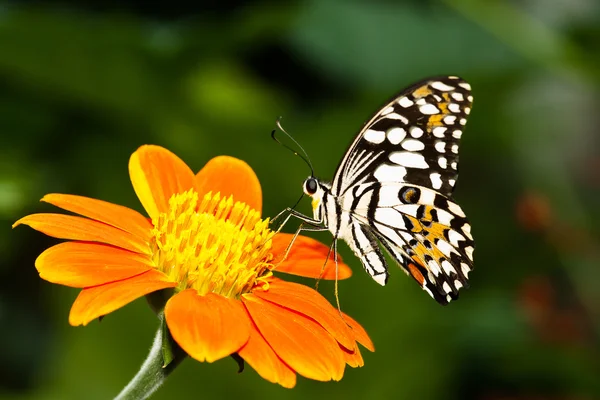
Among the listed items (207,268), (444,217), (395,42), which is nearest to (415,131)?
(444,217)

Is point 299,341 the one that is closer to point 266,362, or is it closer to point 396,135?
point 266,362

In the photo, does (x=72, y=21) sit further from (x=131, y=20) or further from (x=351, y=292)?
(x=351, y=292)

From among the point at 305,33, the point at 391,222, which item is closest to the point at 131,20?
the point at 305,33

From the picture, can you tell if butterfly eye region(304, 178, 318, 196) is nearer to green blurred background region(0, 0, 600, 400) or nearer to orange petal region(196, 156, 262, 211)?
orange petal region(196, 156, 262, 211)

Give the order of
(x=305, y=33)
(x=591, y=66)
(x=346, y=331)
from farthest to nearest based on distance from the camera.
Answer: (x=305, y=33) → (x=591, y=66) → (x=346, y=331)

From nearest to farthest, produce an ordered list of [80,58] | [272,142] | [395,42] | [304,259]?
[304,259] < [80,58] < [272,142] < [395,42]

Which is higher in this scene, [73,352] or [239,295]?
[239,295]

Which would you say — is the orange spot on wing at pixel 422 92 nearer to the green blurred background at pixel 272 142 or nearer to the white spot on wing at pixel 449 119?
the white spot on wing at pixel 449 119

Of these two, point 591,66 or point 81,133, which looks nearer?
point 81,133

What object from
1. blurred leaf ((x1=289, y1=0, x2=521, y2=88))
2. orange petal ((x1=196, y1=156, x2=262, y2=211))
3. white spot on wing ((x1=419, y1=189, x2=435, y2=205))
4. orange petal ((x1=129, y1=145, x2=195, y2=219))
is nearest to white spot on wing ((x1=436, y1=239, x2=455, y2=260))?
white spot on wing ((x1=419, y1=189, x2=435, y2=205))
